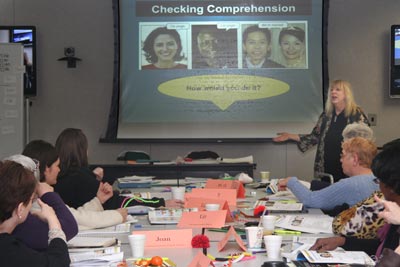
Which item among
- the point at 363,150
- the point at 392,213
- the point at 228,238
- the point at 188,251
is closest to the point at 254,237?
the point at 228,238

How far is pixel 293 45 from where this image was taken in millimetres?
7422

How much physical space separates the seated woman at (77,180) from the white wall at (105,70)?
11.7 feet

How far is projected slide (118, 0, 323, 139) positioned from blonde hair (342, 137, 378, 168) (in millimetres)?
3698

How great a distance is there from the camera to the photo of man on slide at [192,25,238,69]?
24.4 ft

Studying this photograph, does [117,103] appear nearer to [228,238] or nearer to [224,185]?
[224,185]

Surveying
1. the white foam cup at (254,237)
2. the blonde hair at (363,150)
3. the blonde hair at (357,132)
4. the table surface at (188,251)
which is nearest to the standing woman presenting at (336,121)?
the blonde hair at (357,132)

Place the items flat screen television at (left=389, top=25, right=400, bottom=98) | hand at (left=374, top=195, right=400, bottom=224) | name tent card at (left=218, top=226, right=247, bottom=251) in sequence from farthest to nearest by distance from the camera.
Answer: flat screen television at (left=389, top=25, right=400, bottom=98), name tent card at (left=218, top=226, right=247, bottom=251), hand at (left=374, top=195, right=400, bottom=224)

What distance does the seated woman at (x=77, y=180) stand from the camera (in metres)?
3.65

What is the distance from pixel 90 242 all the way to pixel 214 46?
198 inches

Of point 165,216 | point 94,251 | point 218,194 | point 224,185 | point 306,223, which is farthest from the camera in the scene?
point 224,185

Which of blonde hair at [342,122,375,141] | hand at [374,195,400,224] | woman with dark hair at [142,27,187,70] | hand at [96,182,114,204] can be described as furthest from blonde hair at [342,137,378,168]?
woman with dark hair at [142,27,187,70]

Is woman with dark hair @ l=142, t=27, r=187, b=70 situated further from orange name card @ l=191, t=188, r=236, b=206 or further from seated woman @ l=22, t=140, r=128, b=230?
seated woman @ l=22, t=140, r=128, b=230

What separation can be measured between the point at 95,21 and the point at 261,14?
1.97 meters

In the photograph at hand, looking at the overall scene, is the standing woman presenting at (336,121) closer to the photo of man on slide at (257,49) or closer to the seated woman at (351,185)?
the seated woman at (351,185)
